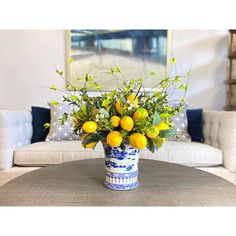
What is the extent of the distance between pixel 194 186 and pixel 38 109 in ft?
5.35

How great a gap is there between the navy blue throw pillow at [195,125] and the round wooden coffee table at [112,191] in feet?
3.36

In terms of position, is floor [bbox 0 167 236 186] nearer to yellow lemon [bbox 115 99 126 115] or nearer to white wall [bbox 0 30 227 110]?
white wall [bbox 0 30 227 110]

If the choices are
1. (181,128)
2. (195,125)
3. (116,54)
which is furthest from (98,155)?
(116,54)

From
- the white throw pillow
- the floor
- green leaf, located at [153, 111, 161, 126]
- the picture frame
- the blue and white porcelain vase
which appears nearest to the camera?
green leaf, located at [153, 111, 161, 126]

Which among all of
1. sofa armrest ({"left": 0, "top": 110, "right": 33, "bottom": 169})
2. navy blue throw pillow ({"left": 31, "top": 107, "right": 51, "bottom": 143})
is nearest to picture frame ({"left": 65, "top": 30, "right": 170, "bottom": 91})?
navy blue throw pillow ({"left": 31, "top": 107, "right": 51, "bottom": 143})

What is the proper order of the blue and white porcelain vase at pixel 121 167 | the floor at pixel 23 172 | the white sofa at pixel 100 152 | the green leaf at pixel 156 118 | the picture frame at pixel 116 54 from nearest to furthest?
the green leaf at pixel 156 118 → the blue and white porcelain vase at pixel 121 167 → the floor at pixel 23 172 → the white sofa at pixel 100 152 → the picture frame at pixel 116 54

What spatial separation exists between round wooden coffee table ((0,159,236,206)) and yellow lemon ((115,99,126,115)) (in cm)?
27

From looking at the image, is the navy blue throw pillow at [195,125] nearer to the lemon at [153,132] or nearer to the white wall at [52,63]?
the white wall at [52,63]

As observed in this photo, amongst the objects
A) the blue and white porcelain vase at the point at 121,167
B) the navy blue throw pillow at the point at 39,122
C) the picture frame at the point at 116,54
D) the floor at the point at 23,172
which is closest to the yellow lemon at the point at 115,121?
the blue and white porcelain vase at the point at 121,167

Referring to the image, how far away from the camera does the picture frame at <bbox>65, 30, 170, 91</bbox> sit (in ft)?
7.77

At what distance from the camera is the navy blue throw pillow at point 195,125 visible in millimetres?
2018

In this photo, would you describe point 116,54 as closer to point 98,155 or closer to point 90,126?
point 98,155
